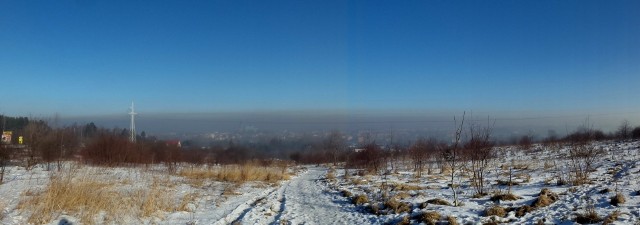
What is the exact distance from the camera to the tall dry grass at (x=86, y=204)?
832cm

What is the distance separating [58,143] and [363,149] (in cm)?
1881

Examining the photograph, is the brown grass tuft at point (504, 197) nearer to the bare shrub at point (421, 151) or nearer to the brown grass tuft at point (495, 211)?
the brown grass tuft at point (495, 211)

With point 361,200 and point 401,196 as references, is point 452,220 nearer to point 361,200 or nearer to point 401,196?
point 401,196

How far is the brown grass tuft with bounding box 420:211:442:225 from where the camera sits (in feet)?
26.6

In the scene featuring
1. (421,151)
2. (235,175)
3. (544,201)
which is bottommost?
(235,175)

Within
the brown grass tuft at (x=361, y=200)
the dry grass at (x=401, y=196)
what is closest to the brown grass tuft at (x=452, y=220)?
the dry grass at (x=401, y=196)

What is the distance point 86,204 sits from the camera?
9203mm

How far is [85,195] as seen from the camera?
9508mm

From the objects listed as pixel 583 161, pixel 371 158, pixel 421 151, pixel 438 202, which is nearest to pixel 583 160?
pixel 583 161

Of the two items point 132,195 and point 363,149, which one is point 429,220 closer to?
point 132,195

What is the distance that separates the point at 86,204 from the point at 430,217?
6941 millimetres

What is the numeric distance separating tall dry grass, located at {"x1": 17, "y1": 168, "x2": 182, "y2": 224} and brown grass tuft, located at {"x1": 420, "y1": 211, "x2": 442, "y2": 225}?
5379 millimetres

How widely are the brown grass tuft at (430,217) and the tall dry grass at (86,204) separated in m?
5.38

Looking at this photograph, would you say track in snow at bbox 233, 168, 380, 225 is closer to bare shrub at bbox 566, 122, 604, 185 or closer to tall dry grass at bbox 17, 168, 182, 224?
tall dry grass at bbox 17, 168, 182, 224
